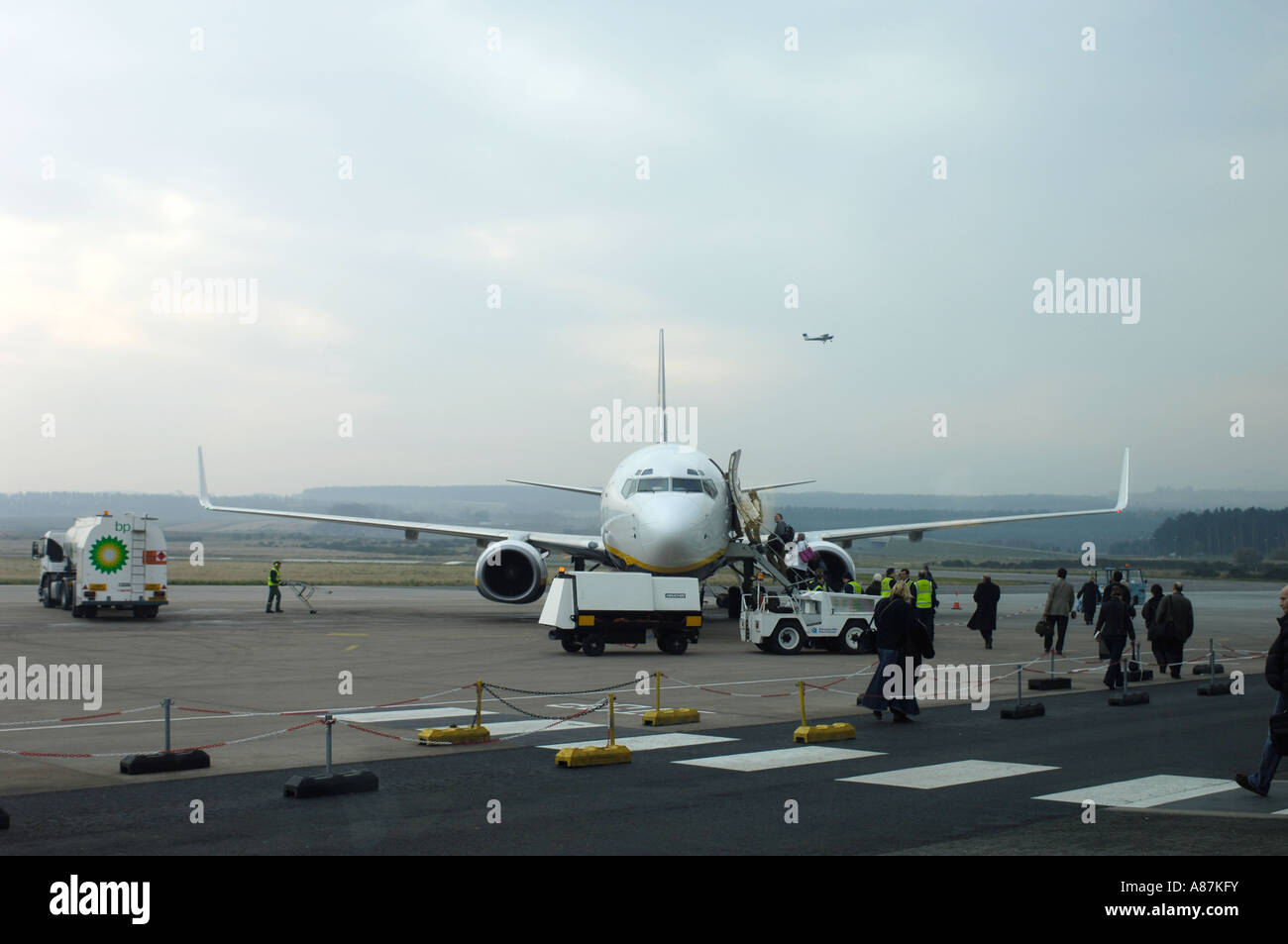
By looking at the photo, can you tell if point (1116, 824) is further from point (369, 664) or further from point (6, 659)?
point (6, 659)

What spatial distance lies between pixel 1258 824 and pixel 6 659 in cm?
2209

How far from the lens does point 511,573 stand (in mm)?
33406

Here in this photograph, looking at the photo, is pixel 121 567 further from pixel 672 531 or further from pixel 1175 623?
pixel 1175 623

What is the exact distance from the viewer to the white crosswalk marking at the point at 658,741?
1365cm

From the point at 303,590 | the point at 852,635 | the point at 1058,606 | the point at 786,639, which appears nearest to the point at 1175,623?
the point at 1058,606

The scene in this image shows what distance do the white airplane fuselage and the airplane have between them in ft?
0.08

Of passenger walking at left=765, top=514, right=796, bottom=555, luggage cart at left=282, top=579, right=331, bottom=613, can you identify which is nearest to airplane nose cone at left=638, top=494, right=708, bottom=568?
passenger walking at left=765, top=514, right=796, bottom=555

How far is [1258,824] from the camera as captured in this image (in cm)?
935

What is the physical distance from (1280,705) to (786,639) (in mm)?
15570

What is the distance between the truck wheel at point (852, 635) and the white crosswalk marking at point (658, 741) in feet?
41.5

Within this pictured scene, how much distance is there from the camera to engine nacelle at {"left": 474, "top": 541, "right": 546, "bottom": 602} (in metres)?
33.1

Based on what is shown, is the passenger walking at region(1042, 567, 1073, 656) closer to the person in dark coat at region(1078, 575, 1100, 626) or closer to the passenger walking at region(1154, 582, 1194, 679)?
the passenger walking at region(1154, 582, 1194, 679)
